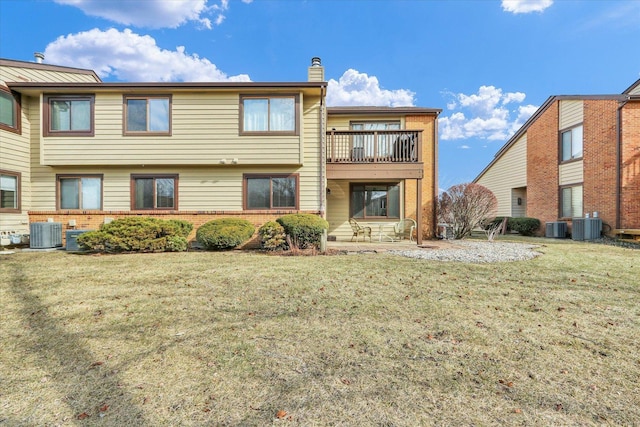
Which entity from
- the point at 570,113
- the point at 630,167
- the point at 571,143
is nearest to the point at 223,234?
the point at 630,167

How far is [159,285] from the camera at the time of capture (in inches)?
217

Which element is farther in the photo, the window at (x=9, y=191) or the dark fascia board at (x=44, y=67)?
the dark fascia board at (x=44, y=67)

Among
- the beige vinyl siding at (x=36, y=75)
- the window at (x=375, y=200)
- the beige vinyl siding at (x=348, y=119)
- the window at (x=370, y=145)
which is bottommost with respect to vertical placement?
the window at (x=375, y=200)

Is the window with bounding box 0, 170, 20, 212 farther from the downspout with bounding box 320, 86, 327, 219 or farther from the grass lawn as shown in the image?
the downspout with bounding box 320, 86, 327, 219

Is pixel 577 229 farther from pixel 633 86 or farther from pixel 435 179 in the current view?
pixel 633 86

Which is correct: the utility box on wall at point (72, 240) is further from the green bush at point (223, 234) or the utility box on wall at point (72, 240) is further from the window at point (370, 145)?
the window at point (370, 145)

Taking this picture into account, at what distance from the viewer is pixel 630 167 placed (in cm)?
1262

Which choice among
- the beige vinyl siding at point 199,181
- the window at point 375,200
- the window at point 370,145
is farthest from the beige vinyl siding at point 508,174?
the beige vinyl siding at point 199,181

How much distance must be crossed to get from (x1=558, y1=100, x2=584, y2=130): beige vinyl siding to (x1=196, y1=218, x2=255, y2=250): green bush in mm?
15744

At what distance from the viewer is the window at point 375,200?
44.2ft

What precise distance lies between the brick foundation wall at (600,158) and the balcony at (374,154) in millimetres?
8536

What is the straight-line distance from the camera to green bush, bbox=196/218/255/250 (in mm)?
9422

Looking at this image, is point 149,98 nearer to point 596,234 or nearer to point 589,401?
point 589,401

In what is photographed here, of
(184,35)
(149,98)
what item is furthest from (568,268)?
(184,35)
